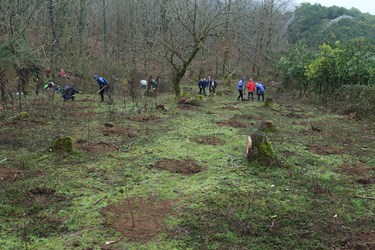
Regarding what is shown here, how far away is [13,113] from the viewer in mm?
14281

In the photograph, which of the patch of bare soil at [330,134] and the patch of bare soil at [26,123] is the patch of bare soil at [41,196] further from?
the patch of bare soil at [330,134]

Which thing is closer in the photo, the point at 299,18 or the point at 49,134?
the point at 49,134

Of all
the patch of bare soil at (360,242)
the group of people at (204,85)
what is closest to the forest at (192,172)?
the patch of bare soil at (360,242)

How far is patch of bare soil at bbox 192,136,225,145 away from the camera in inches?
422

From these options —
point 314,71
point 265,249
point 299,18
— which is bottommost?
point 265,249

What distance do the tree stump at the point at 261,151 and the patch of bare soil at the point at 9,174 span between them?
4.91 m

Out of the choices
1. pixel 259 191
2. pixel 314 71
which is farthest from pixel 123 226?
pixel 314 71

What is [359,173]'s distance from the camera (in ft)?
27.7

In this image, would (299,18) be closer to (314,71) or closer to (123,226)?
(314,71)

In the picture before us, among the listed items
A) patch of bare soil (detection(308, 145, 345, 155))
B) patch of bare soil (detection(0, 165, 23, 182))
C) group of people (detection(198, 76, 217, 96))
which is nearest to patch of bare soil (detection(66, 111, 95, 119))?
patch of bare soil (detection(0, 165, 23, 182))

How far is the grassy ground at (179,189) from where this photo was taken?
209 inches

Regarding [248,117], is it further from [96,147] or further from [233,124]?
[96,147]

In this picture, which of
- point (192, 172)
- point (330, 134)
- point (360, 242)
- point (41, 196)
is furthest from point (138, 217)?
point (330, 134)

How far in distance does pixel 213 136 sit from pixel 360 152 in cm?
407
